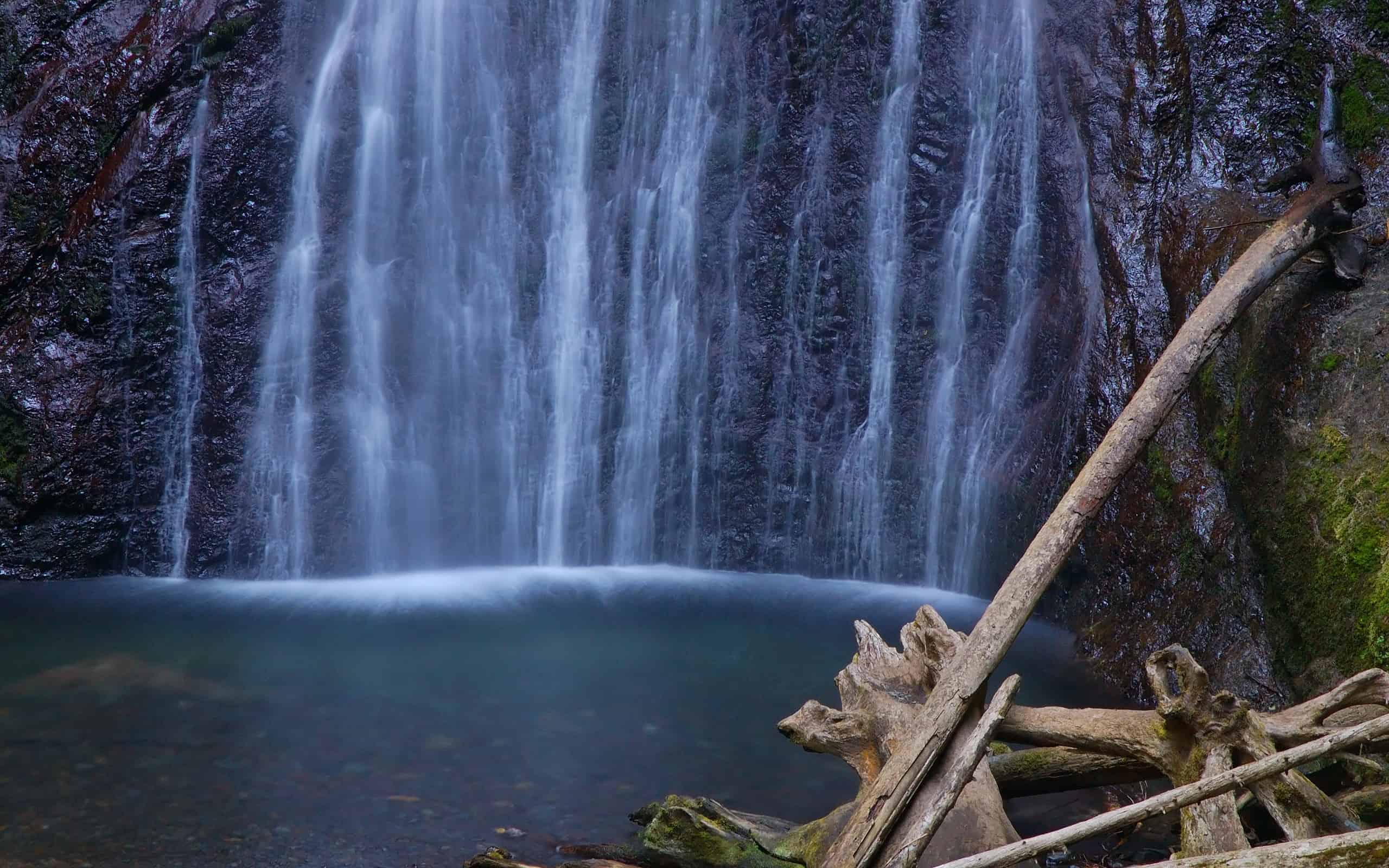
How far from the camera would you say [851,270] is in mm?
11570

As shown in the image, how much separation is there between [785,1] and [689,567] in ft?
20.0

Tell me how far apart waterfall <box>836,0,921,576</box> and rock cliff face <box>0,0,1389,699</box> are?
172 mm

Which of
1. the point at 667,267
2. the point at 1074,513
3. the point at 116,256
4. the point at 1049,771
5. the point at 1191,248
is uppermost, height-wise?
the point at 667,267

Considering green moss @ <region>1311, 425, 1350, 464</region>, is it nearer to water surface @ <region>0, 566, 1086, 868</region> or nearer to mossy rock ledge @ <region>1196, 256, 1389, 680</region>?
mossy rock ledge @ <region>1196, 256, 1389, 680</region>

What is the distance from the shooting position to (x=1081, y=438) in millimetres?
8633

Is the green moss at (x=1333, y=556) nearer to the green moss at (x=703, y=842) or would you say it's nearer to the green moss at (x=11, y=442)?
the green moss at (x=703, y=842)

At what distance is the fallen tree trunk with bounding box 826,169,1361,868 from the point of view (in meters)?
3.58

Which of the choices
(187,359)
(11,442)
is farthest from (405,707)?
(11,442)

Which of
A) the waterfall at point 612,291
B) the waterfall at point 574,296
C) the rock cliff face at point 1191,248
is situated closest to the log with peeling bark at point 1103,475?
the rock cliff face at point 1191,248

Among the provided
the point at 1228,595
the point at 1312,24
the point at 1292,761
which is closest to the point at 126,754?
the point at 1292,761

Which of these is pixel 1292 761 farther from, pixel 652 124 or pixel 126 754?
pixel 652 124

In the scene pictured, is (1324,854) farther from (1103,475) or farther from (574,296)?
(574,296)

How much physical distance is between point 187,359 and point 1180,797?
10.3 meters

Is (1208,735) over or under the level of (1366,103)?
under
